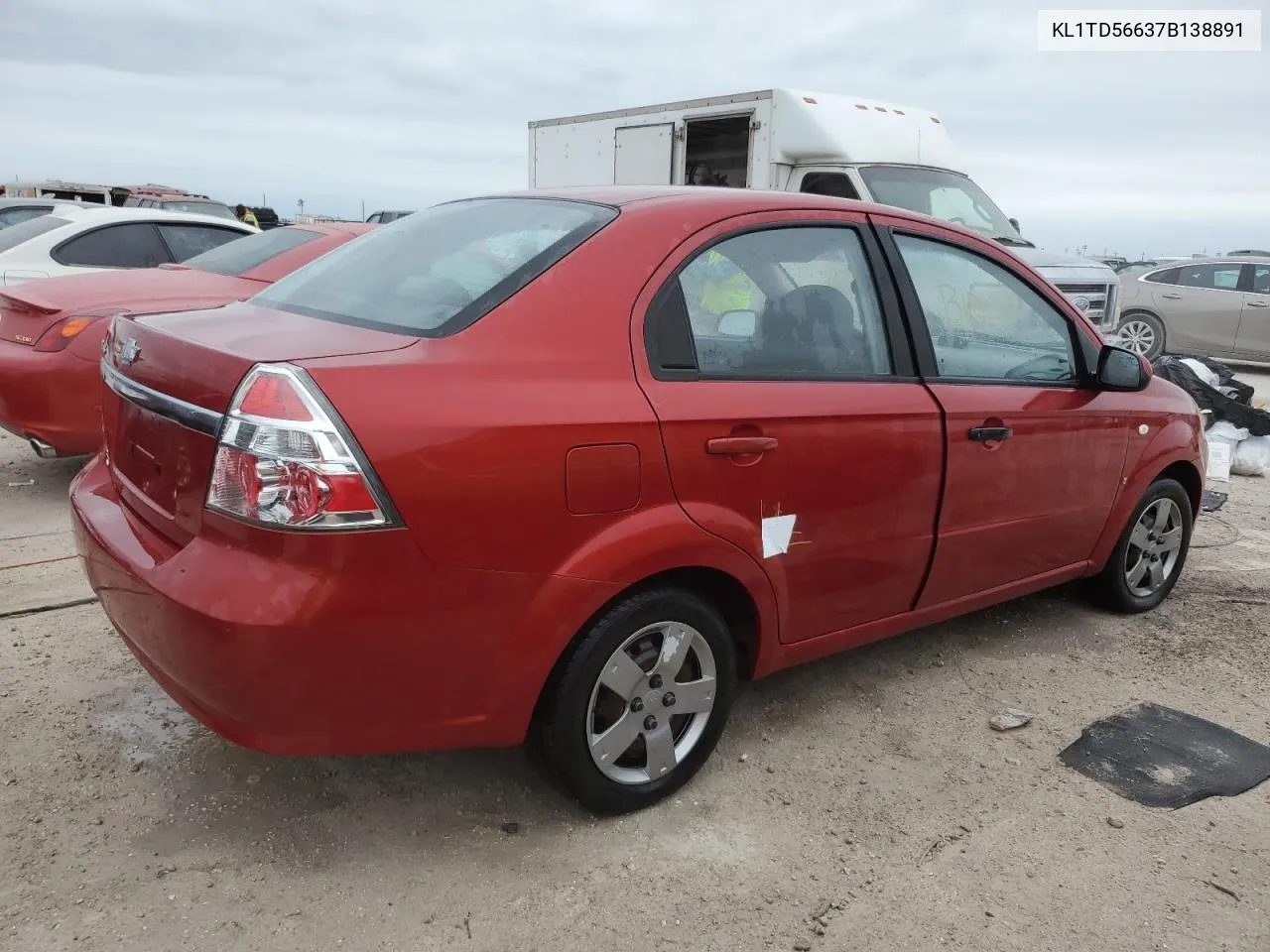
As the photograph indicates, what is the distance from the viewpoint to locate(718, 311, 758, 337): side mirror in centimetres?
264

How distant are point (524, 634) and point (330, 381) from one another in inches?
28.0

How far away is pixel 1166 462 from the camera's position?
4039mm

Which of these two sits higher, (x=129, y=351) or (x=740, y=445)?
(x=129, y=351)

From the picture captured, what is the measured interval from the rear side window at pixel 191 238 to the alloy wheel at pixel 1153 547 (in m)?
6.20

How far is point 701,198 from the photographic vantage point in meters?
2.79

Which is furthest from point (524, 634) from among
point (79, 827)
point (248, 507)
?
point (79, 827)

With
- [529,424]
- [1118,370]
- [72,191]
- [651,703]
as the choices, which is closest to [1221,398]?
[1118,370]

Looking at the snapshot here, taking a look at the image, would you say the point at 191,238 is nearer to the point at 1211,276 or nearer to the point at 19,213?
the point at 19,213

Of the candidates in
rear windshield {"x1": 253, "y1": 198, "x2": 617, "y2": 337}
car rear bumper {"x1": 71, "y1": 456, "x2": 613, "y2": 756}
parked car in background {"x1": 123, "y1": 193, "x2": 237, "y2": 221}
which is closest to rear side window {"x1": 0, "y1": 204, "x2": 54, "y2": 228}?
parked car in background {"x1": 123, "y1": 193, "x2": 237, "y2": 221}

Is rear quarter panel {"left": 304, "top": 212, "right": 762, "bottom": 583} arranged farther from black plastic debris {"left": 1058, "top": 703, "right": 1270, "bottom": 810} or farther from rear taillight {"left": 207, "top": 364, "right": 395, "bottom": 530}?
black plastic debris {"left": 1058, "top": 703, "right": 1270, "bottom": 810}

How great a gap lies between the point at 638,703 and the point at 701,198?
55.7 inches

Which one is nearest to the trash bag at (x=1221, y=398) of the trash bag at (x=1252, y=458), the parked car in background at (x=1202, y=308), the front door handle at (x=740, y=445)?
the trash bag at (x=1252, y=458)

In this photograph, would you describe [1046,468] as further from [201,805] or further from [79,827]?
[79,827]

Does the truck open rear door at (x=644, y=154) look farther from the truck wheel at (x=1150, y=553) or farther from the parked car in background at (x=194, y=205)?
the parked car in background at (x=194, y=205)
